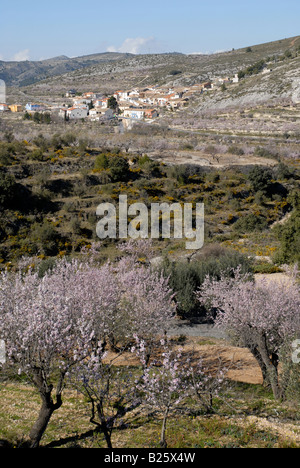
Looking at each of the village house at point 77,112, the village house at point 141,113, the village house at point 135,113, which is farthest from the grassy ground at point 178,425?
the village house at point 141,113

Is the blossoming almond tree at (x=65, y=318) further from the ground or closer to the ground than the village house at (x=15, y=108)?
closer to the ground

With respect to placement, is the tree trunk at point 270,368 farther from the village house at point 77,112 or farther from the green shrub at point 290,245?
the village house at point 77,112

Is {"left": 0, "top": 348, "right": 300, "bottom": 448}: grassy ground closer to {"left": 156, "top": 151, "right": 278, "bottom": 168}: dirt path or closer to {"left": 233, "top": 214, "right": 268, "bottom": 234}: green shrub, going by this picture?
{"left": 233, "top": 214, "right": 268, "bottom": 234}: green shrub

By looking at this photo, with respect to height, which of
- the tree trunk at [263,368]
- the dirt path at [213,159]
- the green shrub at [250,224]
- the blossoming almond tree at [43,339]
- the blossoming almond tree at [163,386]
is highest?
the dirt path at [213,159]

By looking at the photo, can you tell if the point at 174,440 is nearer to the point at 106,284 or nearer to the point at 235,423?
the point at 235,423

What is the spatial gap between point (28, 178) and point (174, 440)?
26842 millimetres

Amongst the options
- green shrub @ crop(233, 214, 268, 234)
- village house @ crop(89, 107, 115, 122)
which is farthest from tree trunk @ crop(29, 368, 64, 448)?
village house @ crop(89, 107, 115, 122)

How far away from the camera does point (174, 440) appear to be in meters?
8.10

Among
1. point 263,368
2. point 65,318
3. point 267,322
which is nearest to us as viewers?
point 65,318

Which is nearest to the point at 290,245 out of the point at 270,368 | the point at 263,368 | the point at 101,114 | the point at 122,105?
the point at 263,368

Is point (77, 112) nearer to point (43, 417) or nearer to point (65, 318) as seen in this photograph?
A: point (65, 318)

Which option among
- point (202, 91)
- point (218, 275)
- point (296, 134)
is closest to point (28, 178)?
point (218, 275)

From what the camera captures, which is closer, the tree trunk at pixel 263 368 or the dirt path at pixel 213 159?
the tree trunk at pixel 263 368

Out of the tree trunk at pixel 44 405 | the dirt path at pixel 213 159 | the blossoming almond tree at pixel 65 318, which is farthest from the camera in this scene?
the dirt path at pixel 213 159
